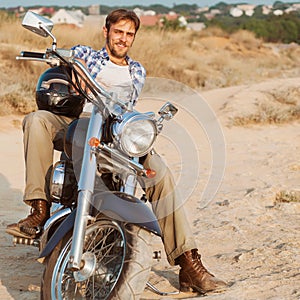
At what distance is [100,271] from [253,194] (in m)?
3.24

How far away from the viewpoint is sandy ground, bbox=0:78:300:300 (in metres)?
4.23

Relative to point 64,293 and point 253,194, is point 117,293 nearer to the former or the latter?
point 64,293

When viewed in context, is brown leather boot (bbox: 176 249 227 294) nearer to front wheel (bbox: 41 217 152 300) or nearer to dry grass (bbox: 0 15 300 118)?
front wheel (bbox: 41 217 152 300)

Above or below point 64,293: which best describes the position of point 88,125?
above

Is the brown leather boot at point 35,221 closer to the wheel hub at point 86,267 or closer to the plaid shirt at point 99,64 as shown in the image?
the wheel hub at point 86,267

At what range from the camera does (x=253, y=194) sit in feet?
21.5

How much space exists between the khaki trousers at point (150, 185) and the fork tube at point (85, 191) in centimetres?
69

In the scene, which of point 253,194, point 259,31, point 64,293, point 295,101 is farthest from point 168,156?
point 259,31

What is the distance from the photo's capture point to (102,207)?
3.45 metres

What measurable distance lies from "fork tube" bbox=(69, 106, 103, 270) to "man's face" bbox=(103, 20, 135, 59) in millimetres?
1061

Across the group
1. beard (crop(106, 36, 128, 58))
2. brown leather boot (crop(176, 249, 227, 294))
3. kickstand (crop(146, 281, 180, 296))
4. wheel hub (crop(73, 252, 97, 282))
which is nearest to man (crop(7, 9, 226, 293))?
brown leather boot (crop(176, 249, 227, 294))

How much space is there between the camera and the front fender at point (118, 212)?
343 cm

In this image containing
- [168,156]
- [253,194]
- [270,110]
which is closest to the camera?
[253,194]

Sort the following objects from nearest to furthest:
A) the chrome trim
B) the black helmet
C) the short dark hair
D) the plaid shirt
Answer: the chrome trim, the black helmet, the short dark hair, the plaid shirt
